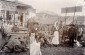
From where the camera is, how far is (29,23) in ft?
4.50

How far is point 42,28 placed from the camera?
1.39 metres

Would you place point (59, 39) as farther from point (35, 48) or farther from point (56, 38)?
point (35, 48)

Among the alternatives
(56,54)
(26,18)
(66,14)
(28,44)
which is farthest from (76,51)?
(26,18)

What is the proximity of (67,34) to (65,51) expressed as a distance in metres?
0.19

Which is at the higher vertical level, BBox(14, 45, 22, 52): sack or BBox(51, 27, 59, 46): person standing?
BBox(51, 27, 59, 46): person standing

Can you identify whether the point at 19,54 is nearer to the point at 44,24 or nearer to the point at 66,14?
the point at 44,24

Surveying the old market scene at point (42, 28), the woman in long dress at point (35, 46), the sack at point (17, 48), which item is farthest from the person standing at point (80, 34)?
the sack at point (17, 48)

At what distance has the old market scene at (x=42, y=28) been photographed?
1329 mm

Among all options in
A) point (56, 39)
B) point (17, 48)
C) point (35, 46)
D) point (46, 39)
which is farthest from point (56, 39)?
point (17, 48)

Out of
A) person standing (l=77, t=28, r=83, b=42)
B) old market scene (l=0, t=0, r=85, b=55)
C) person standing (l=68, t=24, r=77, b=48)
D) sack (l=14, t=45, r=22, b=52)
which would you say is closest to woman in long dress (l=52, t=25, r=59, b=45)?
old market scene (l=0, t=0, r=85, b=55)

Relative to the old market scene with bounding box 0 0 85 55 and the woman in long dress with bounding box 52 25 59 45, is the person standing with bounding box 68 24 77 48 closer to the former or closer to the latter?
the old market scene with bounding box 0 0 85 55

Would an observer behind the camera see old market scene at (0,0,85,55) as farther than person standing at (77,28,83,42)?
No

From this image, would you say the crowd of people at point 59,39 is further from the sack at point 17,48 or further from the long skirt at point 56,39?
the sack at point 17,48

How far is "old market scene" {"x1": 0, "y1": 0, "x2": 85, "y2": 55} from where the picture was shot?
133 cm
